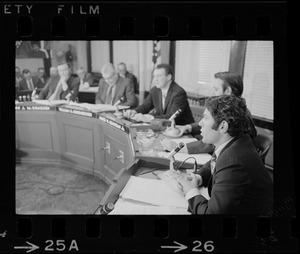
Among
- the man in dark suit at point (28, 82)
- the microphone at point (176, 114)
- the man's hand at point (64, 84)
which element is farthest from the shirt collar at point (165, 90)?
the man in dark suit at point (28, 82)

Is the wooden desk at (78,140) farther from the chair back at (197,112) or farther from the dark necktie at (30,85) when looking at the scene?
the chair back at (197,112)

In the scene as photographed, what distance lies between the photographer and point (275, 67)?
1.41 metres

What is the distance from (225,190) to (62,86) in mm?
1147

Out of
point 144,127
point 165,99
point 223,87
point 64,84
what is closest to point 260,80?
point 223,87

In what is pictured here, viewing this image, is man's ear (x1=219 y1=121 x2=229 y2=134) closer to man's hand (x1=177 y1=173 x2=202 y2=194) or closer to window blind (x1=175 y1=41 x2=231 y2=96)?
man's hand (x1=177 y1=173 x2=202 y2=194)

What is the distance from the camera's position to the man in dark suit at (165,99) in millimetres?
1737

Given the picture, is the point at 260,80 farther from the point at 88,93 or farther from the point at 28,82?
the point at 28,82

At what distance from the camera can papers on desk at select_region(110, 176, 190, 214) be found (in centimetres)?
129

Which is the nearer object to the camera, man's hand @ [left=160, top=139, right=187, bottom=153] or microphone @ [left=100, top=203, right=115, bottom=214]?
microphone @ [left=100, top=203, right=115, bottom=214]
